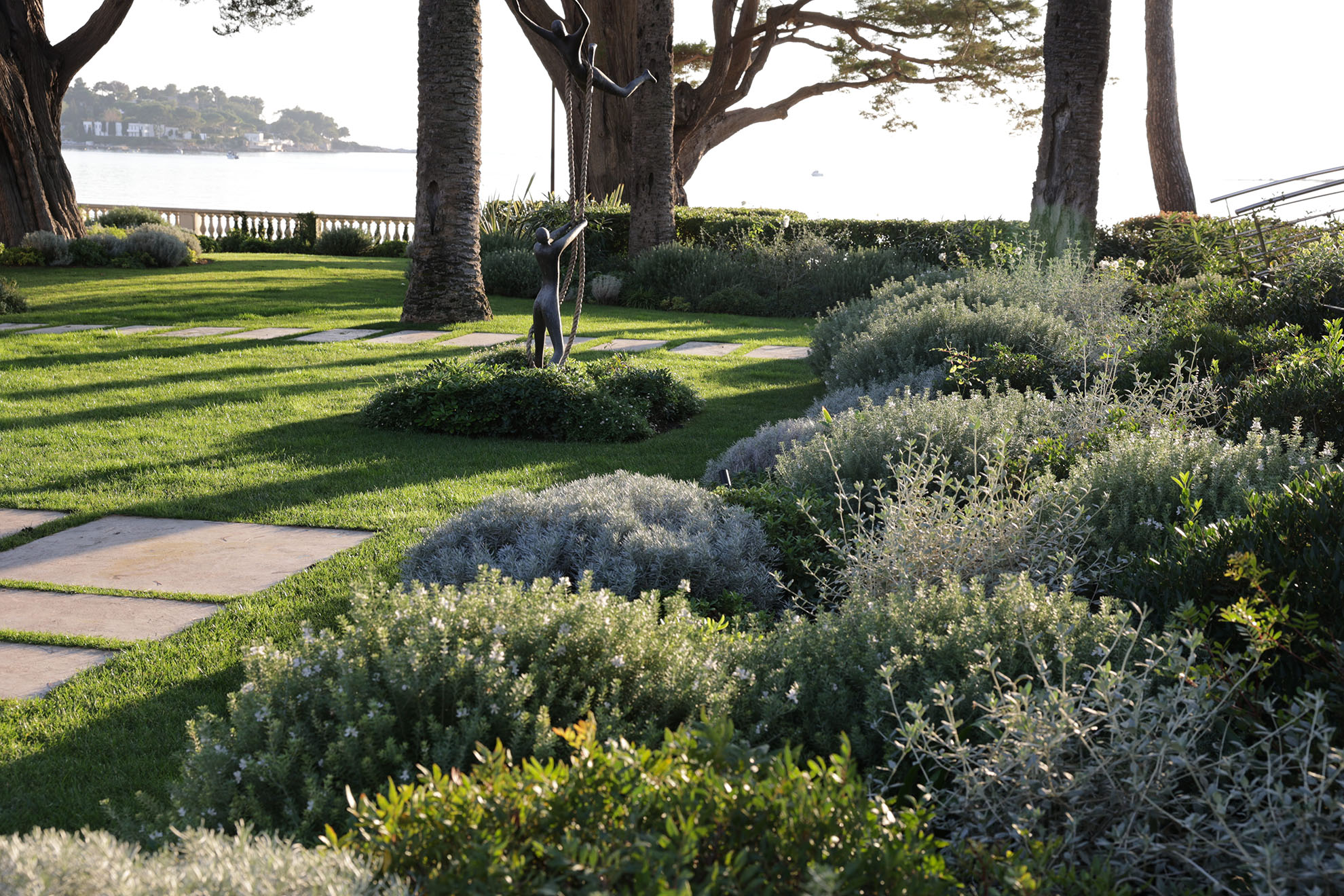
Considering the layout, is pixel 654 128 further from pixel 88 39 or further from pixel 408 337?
pixel 88 39

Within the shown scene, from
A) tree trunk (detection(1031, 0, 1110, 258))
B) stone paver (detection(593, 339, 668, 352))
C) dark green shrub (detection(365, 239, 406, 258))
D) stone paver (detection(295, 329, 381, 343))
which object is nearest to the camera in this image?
stone paver (detection(593, 339, 668, 352))

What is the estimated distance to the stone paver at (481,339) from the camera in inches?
360

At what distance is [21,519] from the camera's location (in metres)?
4.46

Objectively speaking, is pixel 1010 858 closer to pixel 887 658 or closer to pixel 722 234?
pixel 887 658

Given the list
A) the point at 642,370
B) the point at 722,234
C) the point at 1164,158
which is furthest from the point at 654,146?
the point at 1164,158

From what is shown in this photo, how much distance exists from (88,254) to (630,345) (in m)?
11.8

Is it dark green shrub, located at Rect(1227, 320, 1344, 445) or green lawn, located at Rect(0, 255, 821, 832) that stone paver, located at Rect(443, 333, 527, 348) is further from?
dark green shrub, located at Rect(1227, 320, 1344, 445)

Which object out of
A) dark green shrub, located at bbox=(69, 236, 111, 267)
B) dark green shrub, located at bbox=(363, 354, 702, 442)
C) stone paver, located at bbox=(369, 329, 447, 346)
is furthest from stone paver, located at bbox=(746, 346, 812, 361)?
dark green shrub, located at bbox=(69, 236, 111, 267)

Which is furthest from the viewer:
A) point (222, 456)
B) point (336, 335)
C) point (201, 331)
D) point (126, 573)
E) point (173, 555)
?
point (201, 331)

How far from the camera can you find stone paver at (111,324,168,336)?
9.70 metres

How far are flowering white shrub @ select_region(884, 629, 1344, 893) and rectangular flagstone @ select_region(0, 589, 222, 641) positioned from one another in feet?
8.84

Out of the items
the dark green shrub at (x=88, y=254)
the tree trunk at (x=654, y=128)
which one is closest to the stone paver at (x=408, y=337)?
the tree trunk at (x=654, y=128)

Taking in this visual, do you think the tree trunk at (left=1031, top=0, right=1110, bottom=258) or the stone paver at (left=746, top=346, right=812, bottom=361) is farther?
the tree trunk at (left=1031, top=0, right=1110, bottom=258)

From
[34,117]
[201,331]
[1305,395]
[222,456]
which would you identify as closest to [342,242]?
[34,117]
